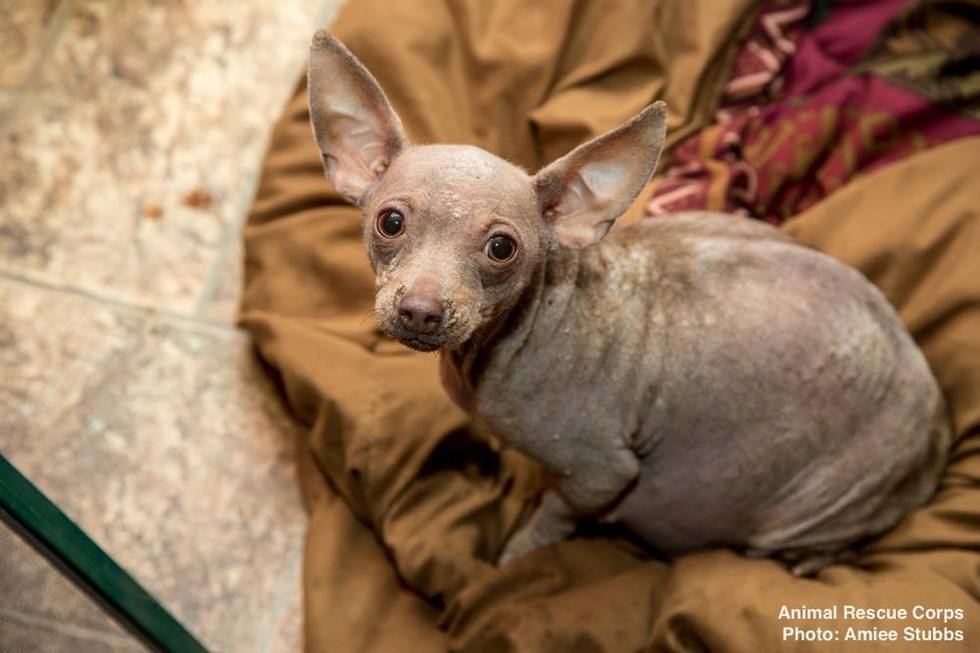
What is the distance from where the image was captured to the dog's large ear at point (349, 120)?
5.58 ft

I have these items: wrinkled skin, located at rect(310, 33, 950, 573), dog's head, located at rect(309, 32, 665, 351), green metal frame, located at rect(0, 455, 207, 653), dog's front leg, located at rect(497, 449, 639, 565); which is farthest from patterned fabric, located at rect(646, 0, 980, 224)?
green metal frame, located at rect(0, 455, 207, 653)

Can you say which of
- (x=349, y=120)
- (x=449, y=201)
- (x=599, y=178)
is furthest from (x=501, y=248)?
(x=349, y=120)

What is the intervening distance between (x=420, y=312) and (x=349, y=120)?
474 millimetres

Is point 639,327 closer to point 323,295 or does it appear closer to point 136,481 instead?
point 323,295

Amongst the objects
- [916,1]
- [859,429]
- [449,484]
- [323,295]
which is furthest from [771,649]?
[916,1]

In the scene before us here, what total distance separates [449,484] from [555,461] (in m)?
0.53

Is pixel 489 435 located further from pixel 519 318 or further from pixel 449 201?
pixel 449 201

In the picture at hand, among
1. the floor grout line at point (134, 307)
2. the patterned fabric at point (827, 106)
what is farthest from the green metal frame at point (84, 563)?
the patterned fabric at point (827, 106)

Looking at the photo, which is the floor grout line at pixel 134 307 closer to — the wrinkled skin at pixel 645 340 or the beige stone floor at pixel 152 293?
the beige stone floor at pixel 152 293

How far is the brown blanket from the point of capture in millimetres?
2166

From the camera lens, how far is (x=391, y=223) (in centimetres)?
161

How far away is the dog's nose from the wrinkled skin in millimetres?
15

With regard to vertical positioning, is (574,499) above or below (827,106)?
below

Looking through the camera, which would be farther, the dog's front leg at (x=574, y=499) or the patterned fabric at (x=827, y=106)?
the patterned fabric at (x=827, y=106)
